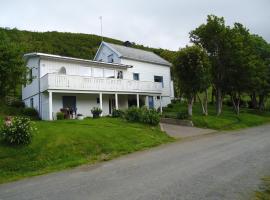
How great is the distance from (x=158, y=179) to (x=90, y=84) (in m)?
21.0

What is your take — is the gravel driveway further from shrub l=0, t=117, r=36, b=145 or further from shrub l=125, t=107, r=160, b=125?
shrub l=125, t=107, r=160, b=125

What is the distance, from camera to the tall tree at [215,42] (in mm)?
37406

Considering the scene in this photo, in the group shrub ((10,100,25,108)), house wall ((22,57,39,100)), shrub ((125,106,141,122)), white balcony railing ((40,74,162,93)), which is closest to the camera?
shrub ((125,106,141,122))

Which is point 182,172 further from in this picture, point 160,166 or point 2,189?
point 2,189

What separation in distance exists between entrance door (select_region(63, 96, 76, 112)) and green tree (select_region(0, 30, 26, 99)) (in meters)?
6.72

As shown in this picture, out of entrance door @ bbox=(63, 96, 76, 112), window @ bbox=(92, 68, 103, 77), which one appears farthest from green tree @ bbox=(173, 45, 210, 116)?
entrance door @ bbox=(63, 96, 76, 112)

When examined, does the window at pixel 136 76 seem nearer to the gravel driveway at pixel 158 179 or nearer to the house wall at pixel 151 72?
the house wall at pixel 151 72

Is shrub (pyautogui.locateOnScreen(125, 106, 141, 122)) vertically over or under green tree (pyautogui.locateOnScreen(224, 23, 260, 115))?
under

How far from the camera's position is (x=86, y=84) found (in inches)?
1174

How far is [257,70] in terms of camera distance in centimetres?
4394

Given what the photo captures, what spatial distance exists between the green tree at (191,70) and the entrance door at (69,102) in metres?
10.5

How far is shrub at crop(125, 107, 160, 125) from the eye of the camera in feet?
80.7

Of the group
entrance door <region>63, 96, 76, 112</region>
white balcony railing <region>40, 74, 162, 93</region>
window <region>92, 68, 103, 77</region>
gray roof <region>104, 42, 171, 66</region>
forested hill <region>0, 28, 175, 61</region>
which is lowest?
entrance door <region>63, 96, 76, 112</region>

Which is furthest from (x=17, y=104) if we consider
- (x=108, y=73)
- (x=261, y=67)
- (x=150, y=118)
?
(x=261, y=67)
